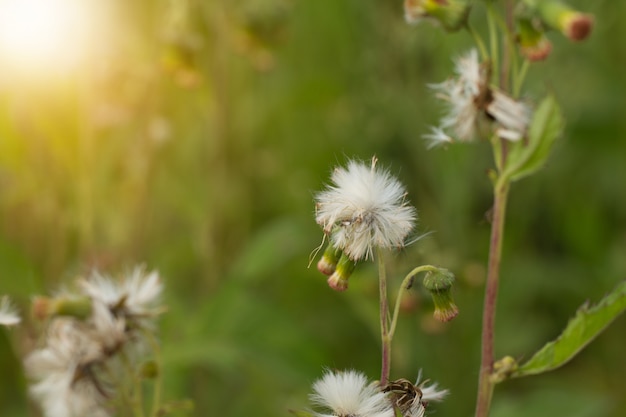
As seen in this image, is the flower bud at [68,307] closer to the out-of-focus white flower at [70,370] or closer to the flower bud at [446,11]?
the out-of-focus white flower at [70,370]

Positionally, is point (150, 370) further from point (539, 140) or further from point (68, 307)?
point (539, 140)

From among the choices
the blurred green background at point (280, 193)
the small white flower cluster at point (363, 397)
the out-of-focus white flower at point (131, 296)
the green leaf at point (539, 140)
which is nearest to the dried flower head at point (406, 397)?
the small white flower cluster at point (363, 397)

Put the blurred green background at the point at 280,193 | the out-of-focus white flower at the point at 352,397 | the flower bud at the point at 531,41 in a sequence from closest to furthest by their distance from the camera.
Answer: the out-of-focus white flower at the point at 352,397
the flower bud at the point at 531,41
the blurred green background at the point at 280,193

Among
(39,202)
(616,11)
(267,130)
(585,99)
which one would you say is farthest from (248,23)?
(616,11)

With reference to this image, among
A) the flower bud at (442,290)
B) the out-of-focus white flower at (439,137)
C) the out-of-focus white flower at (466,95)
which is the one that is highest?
the out-of-focus white flower at (466,95)

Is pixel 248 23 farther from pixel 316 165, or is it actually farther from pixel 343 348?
pixel 343 348

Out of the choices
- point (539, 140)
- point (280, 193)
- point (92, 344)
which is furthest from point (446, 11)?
point (280, 193)
